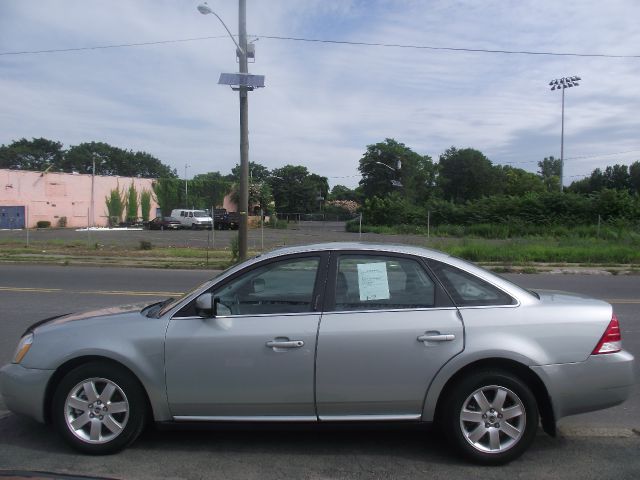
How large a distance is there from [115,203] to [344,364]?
58.9m

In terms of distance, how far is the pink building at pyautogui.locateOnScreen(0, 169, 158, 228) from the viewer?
48719mm

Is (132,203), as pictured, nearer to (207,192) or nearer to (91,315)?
(207,192)

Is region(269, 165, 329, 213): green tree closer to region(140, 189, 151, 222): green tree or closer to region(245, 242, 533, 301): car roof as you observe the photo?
region(140, 189, 151, 222): green tree

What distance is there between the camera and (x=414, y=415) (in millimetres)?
3812

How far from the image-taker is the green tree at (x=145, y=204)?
62.0 m

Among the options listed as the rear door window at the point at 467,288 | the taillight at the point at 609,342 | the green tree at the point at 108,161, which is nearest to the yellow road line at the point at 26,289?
the rear door window at the point at 467,288

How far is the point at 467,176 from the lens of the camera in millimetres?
86938

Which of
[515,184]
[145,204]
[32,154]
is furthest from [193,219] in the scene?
[32,154]

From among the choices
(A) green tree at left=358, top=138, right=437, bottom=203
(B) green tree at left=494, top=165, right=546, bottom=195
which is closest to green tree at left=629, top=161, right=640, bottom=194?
(B) green tree at left=494, top=165, right=546, bottom=195

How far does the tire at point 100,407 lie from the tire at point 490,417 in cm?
212

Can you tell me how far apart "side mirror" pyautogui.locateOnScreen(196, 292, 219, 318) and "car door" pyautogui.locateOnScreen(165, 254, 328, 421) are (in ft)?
0.16

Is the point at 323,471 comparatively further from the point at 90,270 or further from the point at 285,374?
the point at 90,270

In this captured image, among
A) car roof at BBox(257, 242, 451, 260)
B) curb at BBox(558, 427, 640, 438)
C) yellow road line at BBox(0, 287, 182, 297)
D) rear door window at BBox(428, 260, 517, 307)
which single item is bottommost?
curb at BBox(558, 427, 640, 438)

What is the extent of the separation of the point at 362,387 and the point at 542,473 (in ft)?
4.29
